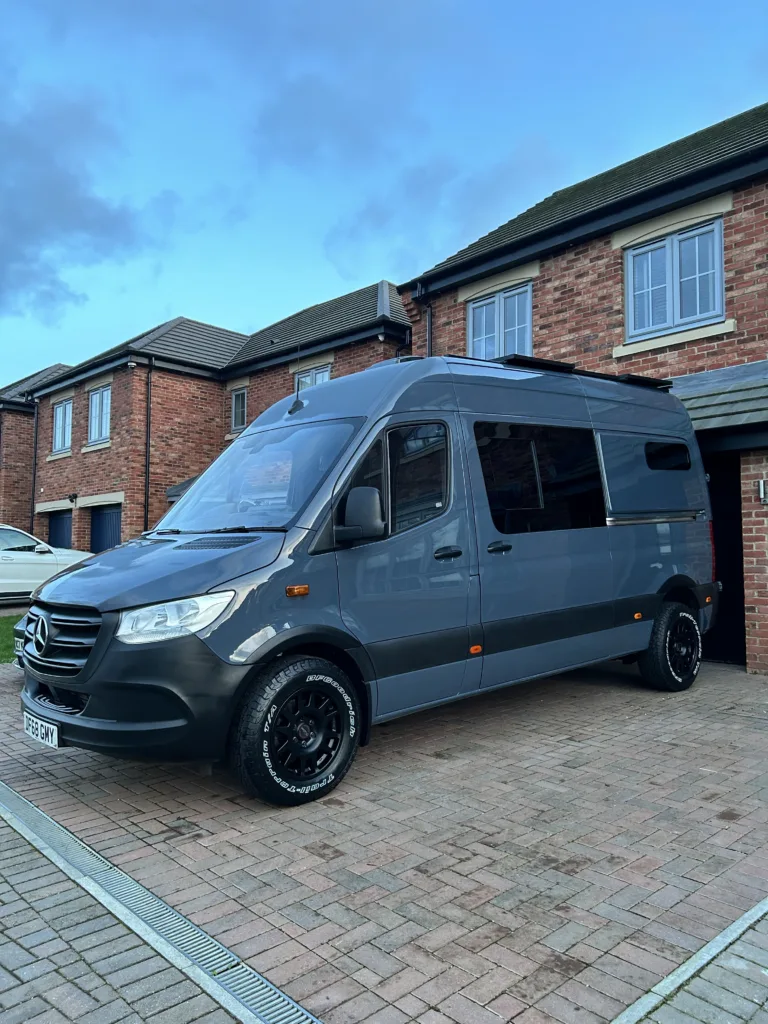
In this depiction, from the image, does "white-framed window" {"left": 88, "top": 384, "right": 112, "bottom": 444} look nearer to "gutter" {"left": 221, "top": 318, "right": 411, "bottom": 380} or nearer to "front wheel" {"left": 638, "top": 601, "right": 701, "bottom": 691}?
"gutter" {"left": 221, "top": 318, "right": 411, "bottom": 380}

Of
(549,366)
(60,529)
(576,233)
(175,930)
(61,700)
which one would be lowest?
(175,930)

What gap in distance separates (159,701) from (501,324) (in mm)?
9283

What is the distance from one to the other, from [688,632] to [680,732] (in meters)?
1.78

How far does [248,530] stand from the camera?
459 centimetres

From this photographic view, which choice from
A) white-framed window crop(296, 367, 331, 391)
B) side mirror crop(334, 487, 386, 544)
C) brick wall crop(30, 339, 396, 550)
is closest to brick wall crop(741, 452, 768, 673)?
side mirror crop(334, 487, 386, 544)

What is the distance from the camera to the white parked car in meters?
13.9

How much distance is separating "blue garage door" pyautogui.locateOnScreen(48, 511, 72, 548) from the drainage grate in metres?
17.3

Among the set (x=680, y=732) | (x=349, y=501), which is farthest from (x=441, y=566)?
(x=680, y=732)

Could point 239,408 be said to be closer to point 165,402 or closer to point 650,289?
point 165,402

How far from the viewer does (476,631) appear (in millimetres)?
5285

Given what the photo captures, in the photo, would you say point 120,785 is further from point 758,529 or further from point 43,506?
point 43,506

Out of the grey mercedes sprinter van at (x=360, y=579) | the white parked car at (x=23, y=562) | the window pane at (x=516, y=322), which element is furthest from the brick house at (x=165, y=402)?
the grey mercedes sprinter van at (x=360, y=579)

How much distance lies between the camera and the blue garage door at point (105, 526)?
18.6 metres

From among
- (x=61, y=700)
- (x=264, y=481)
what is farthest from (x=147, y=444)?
(x=61, y=700)
